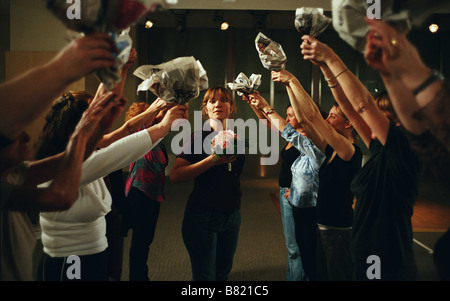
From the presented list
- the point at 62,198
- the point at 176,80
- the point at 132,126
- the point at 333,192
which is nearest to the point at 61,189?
the point at 62,198

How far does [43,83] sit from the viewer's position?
623 millimetres

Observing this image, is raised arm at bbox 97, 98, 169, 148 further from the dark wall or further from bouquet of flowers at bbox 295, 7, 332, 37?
the dark wall

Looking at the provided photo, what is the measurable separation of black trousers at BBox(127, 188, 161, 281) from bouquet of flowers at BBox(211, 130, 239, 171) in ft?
3.31

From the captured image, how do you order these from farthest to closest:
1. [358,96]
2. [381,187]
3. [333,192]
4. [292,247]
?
[292,247]
[333,192]
[381,187]
[358,96]

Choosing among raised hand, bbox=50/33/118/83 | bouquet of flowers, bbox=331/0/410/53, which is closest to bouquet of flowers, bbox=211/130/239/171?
bouquet of flowers, bbox=331/0/410/53

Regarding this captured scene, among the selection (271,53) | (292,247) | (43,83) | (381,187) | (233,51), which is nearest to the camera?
(43,83)

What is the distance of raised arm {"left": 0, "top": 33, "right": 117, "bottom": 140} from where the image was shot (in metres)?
0.62

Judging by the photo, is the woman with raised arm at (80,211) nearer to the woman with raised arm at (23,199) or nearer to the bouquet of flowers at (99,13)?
the woman with raised arm at (23,199)

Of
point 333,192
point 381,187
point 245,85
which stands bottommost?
point 333,192

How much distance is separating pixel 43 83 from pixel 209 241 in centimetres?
140
